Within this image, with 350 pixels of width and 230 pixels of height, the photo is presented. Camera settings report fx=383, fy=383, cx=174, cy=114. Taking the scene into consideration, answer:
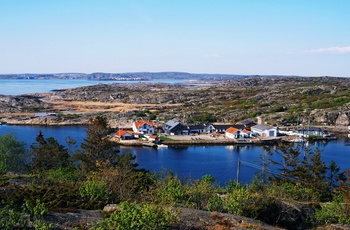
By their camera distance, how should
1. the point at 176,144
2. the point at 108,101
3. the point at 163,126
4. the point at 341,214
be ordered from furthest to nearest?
1. the point at 108,101
2. the point at 163,126
3. the point at 176,144
4. the point at 341,214

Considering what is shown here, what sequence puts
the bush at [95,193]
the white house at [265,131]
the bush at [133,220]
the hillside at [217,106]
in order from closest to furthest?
the bush at [133,220]
the bush at [95,193]
the white house at [265,131]
the hillside at [217,106]

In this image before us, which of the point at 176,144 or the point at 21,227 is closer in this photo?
the point at 21,227

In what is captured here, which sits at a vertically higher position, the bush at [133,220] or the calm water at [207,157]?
the bush at [133,220]

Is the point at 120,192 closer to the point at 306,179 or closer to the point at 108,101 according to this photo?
the point at 306,179

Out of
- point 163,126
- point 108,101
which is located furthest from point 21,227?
point 108,101

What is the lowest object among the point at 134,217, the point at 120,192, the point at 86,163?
the point at 86,163

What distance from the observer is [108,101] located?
228 ft

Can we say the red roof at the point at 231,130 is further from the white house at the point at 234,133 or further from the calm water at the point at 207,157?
the calm water at the point at 207,157

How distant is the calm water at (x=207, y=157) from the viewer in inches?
947

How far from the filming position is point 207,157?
28.6 metres

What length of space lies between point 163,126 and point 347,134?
758 inches

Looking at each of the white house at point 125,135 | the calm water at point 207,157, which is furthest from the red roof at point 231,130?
the white house at point 125,135

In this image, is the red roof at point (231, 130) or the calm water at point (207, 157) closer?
the calm water at point (207, 157)

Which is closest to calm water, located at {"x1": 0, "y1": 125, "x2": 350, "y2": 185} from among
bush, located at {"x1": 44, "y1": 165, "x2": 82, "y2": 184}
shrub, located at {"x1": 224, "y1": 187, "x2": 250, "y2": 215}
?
bush, located at {"x1": 44, "y1": 165, "x2": 82, "y2": 184}
